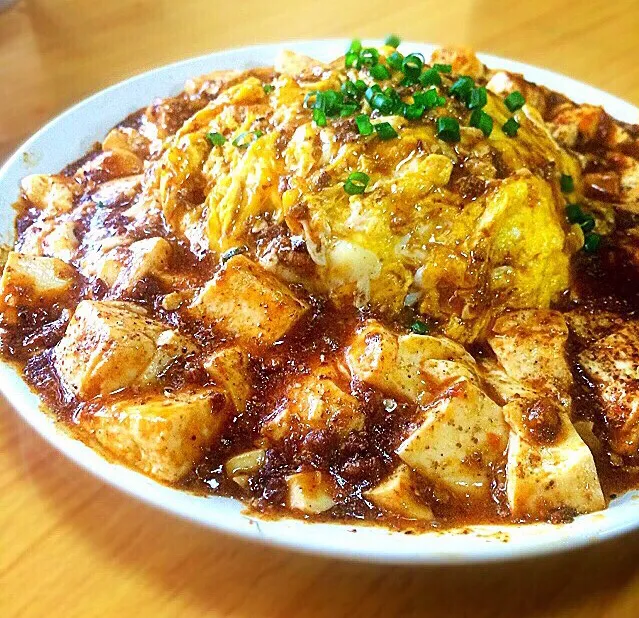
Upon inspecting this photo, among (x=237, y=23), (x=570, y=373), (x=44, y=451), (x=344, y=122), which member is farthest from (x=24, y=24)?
(x=570, y=373)

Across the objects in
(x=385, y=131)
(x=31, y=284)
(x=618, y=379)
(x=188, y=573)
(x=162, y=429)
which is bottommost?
(x=188, y=573)

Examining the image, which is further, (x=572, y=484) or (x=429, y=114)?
(x=429, y=114)

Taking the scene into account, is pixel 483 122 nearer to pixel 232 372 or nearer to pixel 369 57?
pixel 369 57

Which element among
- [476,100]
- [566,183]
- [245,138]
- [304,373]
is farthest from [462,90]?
[304,373]

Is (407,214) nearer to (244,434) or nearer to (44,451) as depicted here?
(244,434)

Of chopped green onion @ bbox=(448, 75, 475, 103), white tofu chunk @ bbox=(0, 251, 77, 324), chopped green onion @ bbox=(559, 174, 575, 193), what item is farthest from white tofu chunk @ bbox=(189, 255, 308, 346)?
chopped green onion @ bbox=(559, 174, 575, 193)

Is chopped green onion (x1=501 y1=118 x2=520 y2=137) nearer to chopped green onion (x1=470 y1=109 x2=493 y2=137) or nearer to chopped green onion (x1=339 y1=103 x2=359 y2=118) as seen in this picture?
chopped green onion (x1=470 y1=109 x2=493 y2=137)
